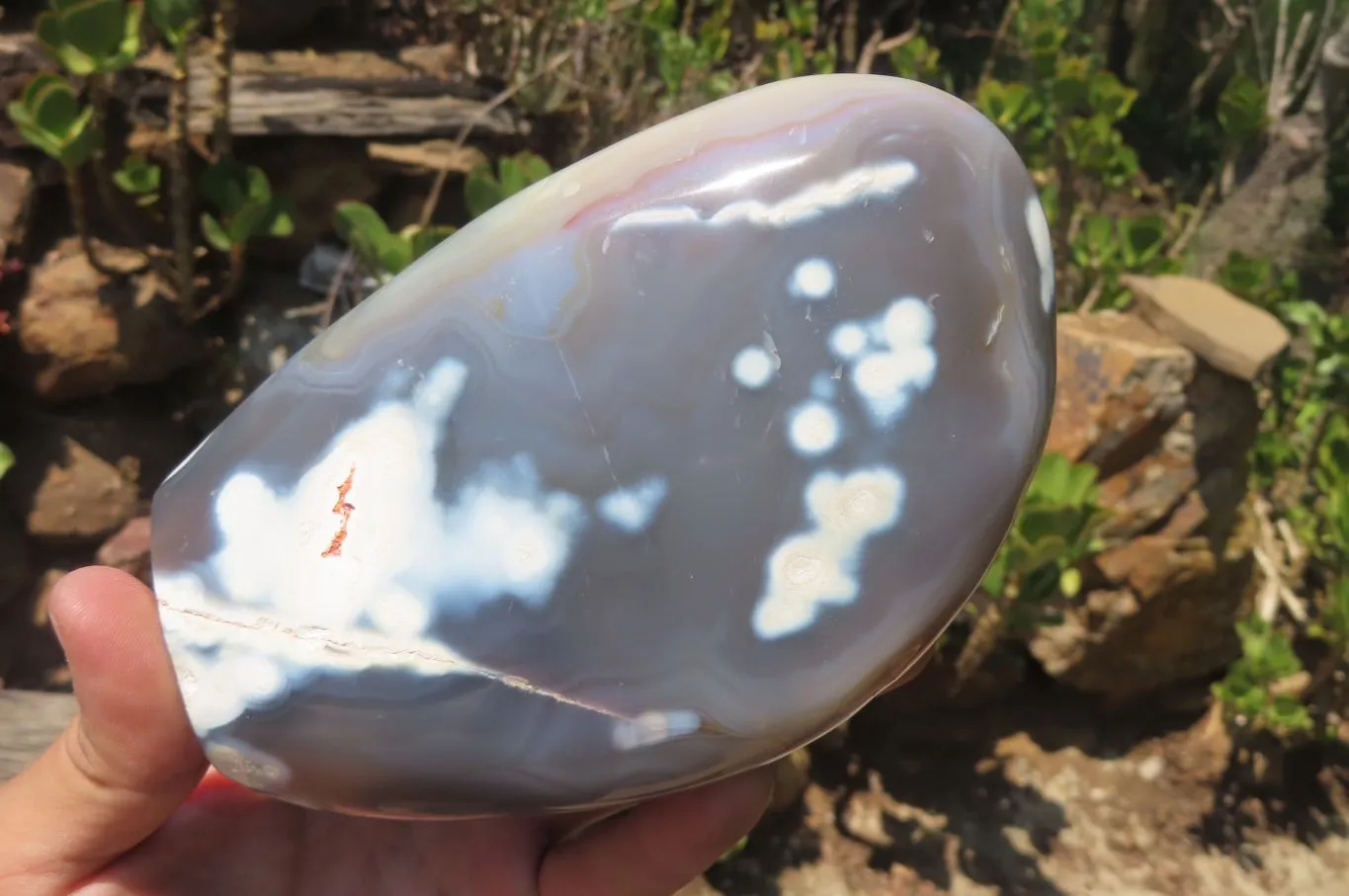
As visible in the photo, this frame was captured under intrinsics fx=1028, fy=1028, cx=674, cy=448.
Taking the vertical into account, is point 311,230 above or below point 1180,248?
above

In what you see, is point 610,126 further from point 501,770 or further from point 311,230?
point 501,770

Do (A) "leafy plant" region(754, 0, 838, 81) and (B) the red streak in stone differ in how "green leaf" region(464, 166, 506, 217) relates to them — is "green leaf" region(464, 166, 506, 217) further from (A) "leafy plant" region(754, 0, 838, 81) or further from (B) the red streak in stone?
(A) "leafy plant" region(754, 0, 838, 81)

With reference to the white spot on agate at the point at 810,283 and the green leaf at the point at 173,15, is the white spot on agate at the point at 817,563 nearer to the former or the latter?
the white spot on agate at the point at 810,283

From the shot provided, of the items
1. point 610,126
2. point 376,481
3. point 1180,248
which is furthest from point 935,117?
point 1180,248

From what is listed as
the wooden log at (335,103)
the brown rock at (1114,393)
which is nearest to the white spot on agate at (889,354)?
the brown rock at (1114,393)

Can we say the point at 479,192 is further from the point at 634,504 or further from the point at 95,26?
the point at 634,504

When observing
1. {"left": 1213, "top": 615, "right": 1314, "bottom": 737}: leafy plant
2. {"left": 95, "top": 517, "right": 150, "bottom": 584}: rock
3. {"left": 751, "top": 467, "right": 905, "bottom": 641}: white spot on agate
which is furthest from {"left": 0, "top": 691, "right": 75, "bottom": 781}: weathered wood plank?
{"left": 1213, "top": 615, "right": 1314, "bottom": 737}: leafy plant
